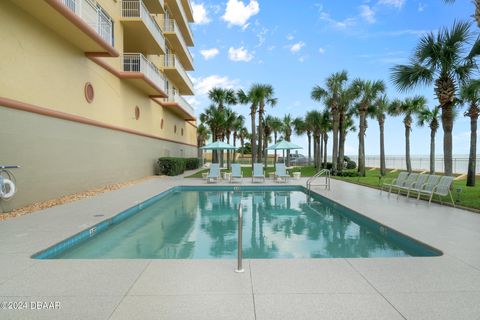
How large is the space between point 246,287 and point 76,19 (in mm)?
9872

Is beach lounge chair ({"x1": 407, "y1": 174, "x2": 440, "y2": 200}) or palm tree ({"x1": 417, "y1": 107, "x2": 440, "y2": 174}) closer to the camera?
beach lounge chair ({"x1": 407, "y1": 174, "x2": 440, "y2": 200})

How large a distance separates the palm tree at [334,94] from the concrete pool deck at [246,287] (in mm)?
20209

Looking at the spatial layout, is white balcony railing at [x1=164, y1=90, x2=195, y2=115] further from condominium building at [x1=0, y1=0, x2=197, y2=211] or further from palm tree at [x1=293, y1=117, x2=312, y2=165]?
palm tree at [x1=293, y1=117, x2=312, y2=165]

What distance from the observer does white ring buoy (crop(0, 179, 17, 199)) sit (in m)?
7.41

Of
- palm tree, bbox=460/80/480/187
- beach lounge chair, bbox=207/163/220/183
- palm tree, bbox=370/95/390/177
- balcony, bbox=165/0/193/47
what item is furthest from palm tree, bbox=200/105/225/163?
palm tree, bbox=460/80/480/187

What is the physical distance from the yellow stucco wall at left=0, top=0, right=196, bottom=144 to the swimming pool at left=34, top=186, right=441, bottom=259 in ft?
15.0

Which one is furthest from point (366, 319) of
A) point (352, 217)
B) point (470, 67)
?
point (470, 67)

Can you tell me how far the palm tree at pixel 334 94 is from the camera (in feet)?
79.5

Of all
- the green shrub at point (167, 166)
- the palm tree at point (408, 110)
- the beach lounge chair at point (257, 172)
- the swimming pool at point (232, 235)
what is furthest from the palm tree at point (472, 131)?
the green shrub at point (167, 166)

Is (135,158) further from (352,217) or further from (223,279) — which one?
(223,279)

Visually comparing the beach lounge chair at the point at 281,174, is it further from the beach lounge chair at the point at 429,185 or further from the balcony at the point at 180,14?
the balcony at the point at 180,14

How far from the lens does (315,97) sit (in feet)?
84.8

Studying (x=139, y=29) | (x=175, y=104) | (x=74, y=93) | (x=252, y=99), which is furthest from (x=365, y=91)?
(x=74, y=93)

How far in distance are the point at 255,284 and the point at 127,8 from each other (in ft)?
57.6
